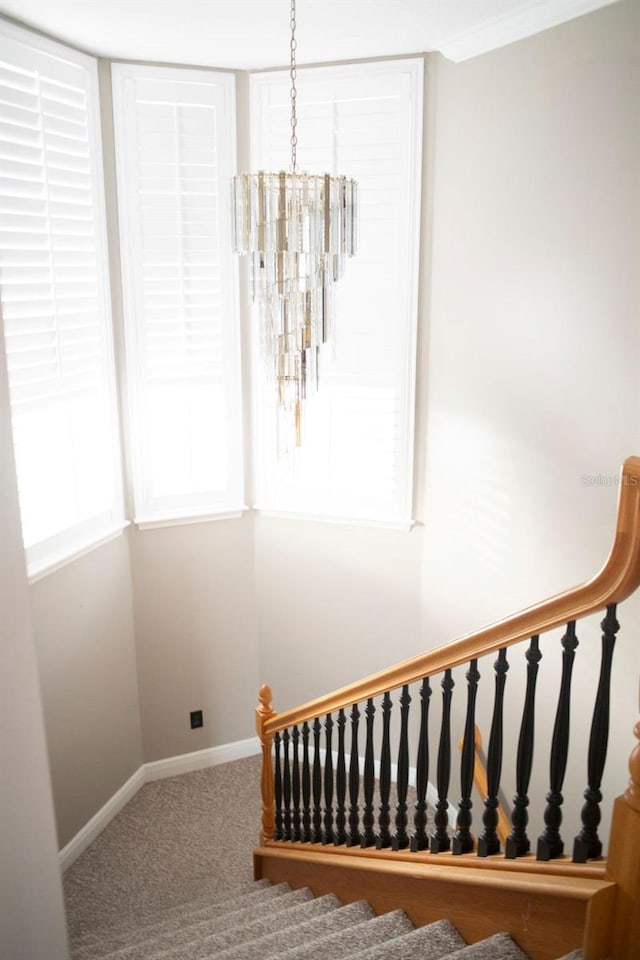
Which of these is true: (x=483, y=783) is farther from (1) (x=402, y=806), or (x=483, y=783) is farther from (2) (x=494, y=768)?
(2) (x=494, y=768)

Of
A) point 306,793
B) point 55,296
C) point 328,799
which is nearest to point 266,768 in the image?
point 306,793

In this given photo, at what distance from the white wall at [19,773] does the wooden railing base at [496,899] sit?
103 centimetres

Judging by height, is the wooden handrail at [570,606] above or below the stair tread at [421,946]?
above

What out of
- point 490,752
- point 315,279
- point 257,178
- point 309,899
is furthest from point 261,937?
point 257,178

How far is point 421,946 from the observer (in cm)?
213

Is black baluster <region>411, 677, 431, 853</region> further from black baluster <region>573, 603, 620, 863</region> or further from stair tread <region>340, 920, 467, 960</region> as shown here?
black baluster <region>573, 603, 620, 863</region>

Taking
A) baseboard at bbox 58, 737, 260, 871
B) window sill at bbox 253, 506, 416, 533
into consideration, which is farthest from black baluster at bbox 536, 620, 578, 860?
baseboard at bbox 58, 737, 260, 871

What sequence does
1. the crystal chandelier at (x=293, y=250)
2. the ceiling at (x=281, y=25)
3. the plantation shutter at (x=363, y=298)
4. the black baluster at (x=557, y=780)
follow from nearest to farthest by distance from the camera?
the black baluster at (x=557, y=780) < the crystal chandelier at (x=293, y=250) < the ceiling at (x=281, y=25) < the plantation shutter at (x=363, y=298)

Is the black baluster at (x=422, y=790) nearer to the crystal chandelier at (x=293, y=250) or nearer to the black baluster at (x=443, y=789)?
the black baluster at (x=443, y=789)

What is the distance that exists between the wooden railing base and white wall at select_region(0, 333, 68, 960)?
1.03 metres

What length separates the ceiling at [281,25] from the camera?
326 centimetres

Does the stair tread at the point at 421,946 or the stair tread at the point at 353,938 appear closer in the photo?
the stair tread at the point at 421,946

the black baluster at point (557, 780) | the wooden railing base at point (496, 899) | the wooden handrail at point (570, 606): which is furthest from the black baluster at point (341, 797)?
the black baluster at point (557, 780)

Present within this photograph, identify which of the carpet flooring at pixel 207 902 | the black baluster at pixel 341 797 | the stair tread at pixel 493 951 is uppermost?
the stair tread at pixel 493 951
